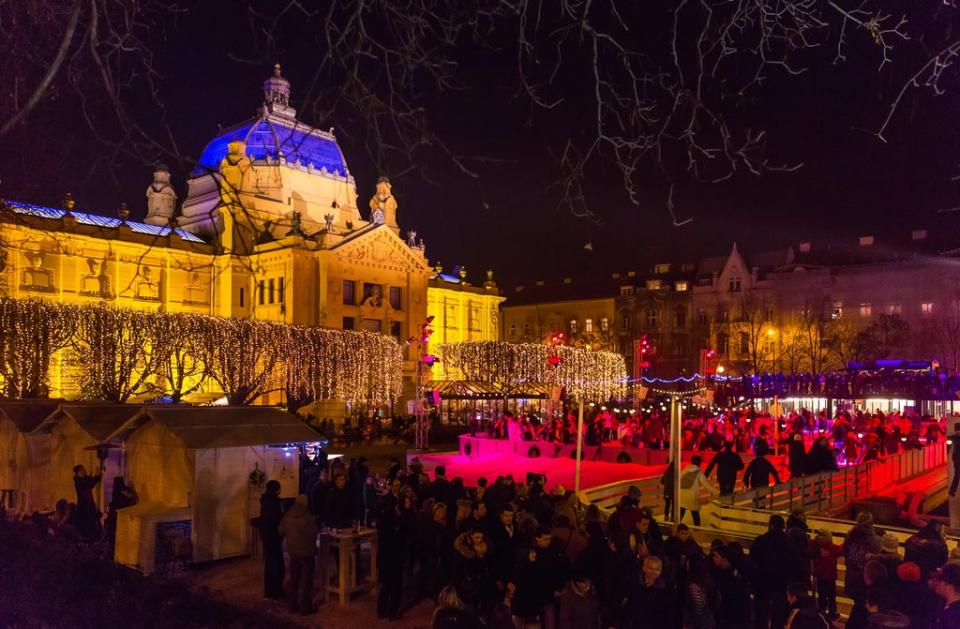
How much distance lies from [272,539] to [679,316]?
58.6 m

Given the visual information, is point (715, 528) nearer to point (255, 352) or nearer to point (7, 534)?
point (7, 534)

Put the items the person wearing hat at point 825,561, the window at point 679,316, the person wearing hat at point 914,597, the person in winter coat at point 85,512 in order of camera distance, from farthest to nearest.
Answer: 1. the window at point 679,316
2. the person in winter coat at point 85,512
3. the person wearing hat at point 825,561
4. the person wearing hat at point 914,597

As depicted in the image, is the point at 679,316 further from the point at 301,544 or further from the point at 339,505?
the point at 301,544

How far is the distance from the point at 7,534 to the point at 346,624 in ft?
15.7

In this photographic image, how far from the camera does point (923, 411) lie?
34.0 metres

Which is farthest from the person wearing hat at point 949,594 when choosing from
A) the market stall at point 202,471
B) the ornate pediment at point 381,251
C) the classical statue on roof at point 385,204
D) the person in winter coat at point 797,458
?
the classical statue on roof at point 385,204

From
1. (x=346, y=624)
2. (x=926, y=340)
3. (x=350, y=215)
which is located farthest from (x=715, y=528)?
(x=350, y=215)

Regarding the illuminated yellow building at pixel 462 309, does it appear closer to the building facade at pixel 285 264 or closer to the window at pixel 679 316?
the building facade at pixel 285 264

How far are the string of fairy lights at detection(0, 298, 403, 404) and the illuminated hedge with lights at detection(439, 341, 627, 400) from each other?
775 cm

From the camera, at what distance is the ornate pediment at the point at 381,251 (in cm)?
5778

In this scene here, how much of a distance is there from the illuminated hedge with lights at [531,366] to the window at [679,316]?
1425 centimetres

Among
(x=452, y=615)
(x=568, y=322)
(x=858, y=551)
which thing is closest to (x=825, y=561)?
(x=858, y=551)

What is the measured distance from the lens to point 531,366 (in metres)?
48.0

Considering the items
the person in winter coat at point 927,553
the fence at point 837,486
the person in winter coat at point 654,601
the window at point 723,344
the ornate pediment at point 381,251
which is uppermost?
the ornate pediment at point 381,251
